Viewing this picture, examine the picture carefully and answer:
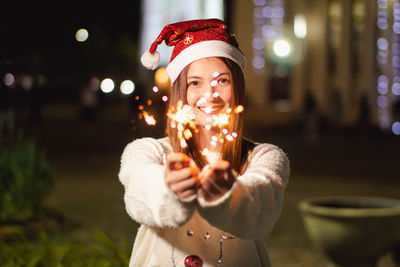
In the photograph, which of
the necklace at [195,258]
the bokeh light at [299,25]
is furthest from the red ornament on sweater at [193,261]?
the bokeh light at [299,25]

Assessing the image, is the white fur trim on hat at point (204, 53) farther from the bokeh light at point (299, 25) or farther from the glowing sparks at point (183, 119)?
the bokeh light at point (299, 25)

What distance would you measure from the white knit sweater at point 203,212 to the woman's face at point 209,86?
0.84 feet

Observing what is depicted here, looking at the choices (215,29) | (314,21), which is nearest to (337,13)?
(314,21)

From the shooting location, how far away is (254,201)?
1829mm

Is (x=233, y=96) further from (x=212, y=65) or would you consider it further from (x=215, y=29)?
(x=215, y=29)

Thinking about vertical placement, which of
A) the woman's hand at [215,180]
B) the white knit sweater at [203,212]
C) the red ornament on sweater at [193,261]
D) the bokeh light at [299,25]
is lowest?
the red ornament on sweater at [193,261]

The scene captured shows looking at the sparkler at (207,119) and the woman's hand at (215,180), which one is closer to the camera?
the woman's hand at (215,180)

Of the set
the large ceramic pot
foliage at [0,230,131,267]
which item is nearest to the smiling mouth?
foliage at [0,230,131,267]

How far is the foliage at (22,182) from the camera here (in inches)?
257

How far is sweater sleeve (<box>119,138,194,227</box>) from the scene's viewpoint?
1.74 metres

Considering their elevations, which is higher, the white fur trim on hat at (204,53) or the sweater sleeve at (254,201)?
the white fur trim on hat at (204,53)

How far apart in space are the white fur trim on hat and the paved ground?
431 mm

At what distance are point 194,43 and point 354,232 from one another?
139 inches

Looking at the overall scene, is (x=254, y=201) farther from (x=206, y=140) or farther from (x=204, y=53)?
(x=204, y=53)
